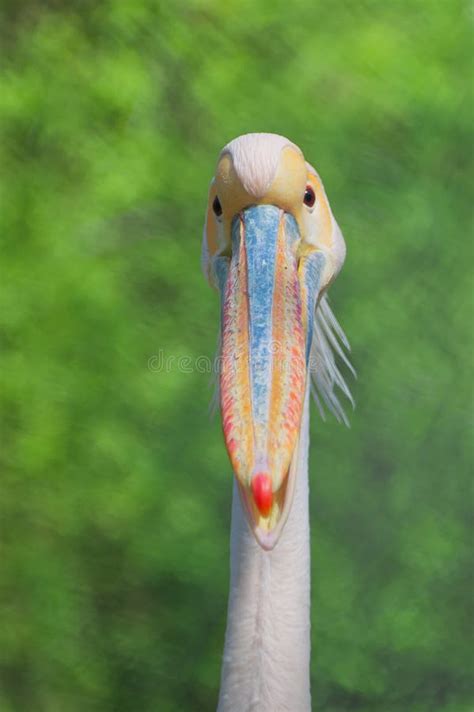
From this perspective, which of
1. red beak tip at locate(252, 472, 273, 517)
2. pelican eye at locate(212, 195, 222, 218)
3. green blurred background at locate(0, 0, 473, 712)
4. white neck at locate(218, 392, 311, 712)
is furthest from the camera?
green blurred background at locate(0, 0, 473, 712)

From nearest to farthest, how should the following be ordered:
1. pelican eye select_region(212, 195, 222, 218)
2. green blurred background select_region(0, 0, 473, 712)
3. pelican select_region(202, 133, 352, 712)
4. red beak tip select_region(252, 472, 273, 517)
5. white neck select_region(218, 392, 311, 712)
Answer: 1. red beak tip select_region(252, 472, 273, 517)
2. pelican select_region(202, 133, 352, 712)
3. white neck select_region(218, 392, 311, 712)
4. pelican eye select_region(212, 195, 222, 218)
5. green blurred background select_region(0, 0, 473, 712)

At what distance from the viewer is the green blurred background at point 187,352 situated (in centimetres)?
378

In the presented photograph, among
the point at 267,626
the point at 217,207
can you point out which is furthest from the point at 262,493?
the point at 217,207

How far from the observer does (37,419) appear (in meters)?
3.81

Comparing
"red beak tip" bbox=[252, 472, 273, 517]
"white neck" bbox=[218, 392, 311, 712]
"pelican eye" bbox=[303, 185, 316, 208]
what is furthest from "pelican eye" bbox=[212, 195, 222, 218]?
"red beak tip" bbox=[252, 472, 273, 517]

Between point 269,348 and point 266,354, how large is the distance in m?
0.02

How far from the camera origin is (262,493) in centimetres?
140

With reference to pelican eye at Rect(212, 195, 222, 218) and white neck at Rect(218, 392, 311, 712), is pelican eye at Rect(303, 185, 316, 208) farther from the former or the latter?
white neck at Rect(218, 392, 311, 712)

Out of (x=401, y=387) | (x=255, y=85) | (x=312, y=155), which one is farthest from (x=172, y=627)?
(x=255, y=85)

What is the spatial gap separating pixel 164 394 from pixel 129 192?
91cm

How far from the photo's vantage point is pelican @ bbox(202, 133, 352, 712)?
1.57m

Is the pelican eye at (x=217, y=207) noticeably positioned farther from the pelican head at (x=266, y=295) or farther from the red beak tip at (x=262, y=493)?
the red beak tip at (x=262, y=493)

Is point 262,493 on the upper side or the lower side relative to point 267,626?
upper

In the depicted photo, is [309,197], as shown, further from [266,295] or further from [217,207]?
[266,295]
